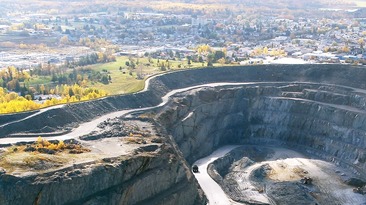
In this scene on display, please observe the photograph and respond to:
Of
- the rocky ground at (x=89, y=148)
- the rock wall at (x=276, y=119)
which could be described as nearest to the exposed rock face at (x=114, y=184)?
the rocky ground at (x=89, y=148)

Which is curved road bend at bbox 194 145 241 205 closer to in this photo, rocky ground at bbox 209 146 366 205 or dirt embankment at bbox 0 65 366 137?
rocky ground at bbox 209 146 366 205

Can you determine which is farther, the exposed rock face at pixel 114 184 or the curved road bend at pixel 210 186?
the curved road bend at pixel 210 186

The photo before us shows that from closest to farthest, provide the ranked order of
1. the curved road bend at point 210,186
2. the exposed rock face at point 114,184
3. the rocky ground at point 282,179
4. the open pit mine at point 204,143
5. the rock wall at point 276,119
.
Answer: the exposed rock face at point 114,184 < the open pit mine at point 204,143 < the curved road bend at point 210,186 < the rocky ground at point 282,179 < the rock wall at point 276,119

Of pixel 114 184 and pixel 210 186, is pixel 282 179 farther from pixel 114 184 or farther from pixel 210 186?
pixel 114 184

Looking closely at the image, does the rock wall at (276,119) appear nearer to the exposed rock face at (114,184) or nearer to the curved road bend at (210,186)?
the curved road bend at (210,186)

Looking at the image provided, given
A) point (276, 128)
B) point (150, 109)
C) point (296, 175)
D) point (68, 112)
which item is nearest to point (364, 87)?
point (276, 128)

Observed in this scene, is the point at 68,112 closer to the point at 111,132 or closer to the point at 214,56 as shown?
the point at 111,132

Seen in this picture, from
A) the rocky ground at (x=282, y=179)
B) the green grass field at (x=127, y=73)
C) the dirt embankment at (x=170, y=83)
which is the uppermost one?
the dirt embankment at (x=170, y=83)
